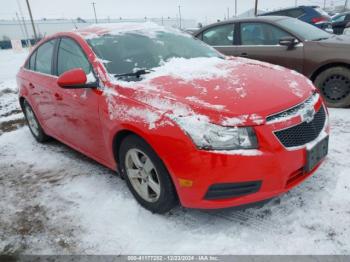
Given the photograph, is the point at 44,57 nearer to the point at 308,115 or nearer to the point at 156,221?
the point at 156,221

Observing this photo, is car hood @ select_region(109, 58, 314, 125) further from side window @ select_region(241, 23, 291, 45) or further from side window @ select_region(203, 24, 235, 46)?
side window @ select_region(203, 24, 235, 46)

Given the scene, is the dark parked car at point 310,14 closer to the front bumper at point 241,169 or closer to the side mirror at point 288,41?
the side mirror at point 288,41

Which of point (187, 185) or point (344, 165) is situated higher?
point (187, 185)

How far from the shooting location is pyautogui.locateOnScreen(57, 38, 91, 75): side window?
3211mm

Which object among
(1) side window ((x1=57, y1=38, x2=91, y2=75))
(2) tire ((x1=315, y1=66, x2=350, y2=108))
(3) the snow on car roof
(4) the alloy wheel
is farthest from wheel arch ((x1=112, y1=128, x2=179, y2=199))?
(2) tire ((x1=315, y1=66, x2=350, y2=108))

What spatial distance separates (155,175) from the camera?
2621 mm

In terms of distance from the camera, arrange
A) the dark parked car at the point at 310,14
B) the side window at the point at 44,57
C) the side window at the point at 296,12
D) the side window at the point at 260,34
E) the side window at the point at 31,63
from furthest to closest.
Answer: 1. the side window at the point at 296,12
2. the dark parked car at the point at 310,14
3. the side window at the point at 260,34
4. the side window at the point at 31,63
5. the side window at the point at 44,57

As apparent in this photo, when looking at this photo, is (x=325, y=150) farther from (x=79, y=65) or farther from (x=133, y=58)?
(x=79, y=65)

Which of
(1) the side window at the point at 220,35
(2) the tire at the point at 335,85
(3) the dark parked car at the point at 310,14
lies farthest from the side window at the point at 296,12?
A: (2) the tire at the point at 335,85

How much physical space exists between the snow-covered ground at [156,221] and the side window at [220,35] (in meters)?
2.99

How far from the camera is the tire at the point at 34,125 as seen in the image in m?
4.67

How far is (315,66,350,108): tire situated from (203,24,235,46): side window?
1760 millimetres

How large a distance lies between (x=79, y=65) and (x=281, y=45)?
3373 millimetres

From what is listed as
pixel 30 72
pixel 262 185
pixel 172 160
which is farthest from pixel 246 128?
pixel 30 72
